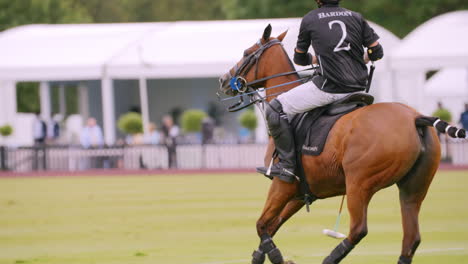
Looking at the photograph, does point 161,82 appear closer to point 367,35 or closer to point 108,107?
point 108,107

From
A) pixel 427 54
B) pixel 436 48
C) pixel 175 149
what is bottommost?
pixel 175 149

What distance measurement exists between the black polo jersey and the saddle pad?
266mm

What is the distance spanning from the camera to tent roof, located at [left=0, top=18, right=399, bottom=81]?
30562 millimetres

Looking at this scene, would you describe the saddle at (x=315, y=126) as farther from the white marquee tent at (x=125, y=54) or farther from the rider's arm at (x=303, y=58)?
the white marquee tent at (x=125, y=54)

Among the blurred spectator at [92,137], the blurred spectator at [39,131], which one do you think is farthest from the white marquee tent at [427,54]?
the blurred spectator at [39,131]

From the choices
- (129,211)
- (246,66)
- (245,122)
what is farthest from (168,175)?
(246,66)

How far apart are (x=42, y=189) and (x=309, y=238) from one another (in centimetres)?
1125

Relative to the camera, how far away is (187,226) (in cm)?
1338

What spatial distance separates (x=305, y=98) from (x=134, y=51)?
2316 centimetres


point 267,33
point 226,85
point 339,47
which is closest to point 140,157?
point 226,85

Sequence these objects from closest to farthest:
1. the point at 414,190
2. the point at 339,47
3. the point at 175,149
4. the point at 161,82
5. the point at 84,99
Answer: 1. the point at 414,190
2. the point at 339,47
3. the point at 175,149
4. the point at 84,99
5. the point at 161,82

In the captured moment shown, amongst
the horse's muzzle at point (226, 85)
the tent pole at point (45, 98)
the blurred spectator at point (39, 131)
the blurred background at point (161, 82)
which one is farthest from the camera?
the tent pole at point (45, 98)

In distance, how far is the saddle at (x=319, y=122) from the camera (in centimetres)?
868

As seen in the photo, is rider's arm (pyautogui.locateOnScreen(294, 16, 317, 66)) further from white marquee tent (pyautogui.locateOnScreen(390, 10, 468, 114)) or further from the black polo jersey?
white marquee tent (pyautogui.locateOnScreen(390, 10, 468, 114))
